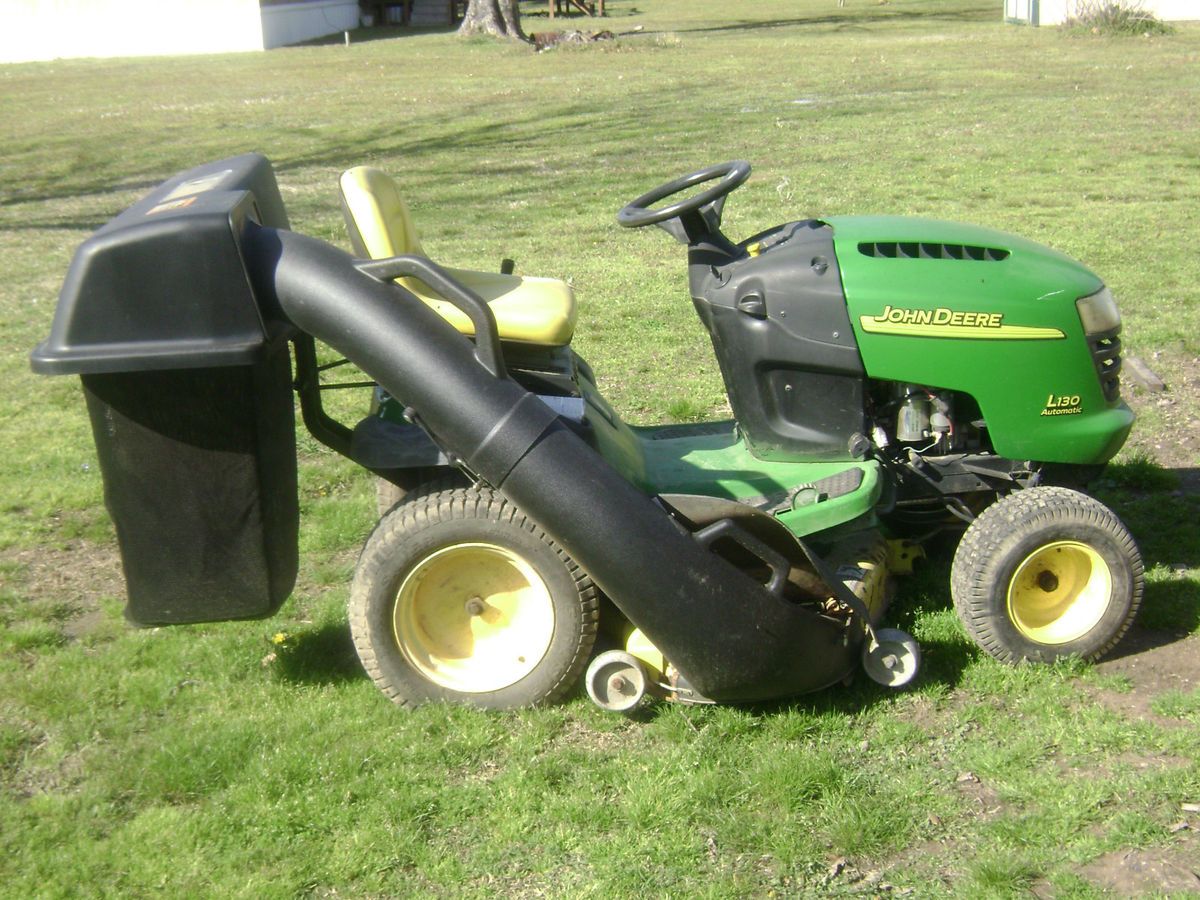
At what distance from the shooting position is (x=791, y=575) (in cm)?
353

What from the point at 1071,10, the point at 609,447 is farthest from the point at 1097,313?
the point at 1071,10

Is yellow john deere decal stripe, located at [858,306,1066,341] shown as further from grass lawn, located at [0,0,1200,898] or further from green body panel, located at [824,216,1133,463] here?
grass lawn, located at [0,0,1200,898]

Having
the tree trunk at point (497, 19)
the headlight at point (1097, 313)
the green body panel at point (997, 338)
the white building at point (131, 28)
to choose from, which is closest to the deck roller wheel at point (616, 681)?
the green body panel at point (997, 338)

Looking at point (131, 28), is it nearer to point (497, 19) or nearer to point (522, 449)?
point (497, 19)

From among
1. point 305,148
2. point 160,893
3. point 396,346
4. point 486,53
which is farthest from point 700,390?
point 486,53

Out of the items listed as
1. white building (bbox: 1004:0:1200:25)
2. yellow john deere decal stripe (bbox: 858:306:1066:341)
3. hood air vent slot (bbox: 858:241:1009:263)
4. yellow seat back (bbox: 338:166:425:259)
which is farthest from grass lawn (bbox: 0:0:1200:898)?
white building (bbox: 1004:0:1200:25)

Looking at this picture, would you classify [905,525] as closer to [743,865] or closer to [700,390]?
[743,865]

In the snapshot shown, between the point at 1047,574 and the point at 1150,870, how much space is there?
106 cm

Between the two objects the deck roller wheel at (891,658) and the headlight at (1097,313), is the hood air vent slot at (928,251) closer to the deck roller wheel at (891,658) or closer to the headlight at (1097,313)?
the headlight at (1097,313)

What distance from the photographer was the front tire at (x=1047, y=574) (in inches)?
146

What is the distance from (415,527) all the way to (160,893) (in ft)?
3.53

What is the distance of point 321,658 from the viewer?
13.1ft

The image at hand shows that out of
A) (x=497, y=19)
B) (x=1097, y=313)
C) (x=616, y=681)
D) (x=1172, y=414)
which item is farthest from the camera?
(x=497, y=19)

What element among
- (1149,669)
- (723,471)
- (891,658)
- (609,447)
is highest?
(609,447)
